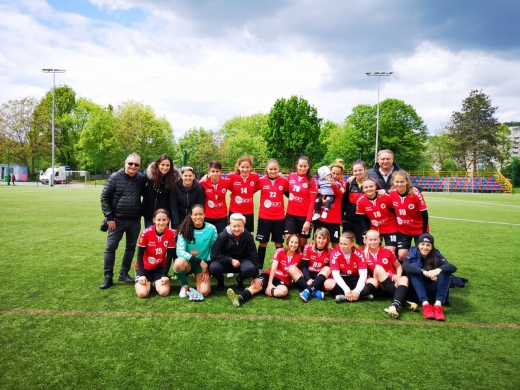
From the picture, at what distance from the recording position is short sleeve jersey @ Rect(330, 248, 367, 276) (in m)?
4.74

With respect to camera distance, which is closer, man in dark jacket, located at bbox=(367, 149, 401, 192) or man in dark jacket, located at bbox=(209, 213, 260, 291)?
man in dark jacket, located at bbox=(209, 213, 260, 291)

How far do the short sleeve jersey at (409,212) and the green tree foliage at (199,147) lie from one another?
40.9 metres

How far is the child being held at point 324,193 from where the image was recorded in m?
5.42

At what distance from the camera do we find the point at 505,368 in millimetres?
2945

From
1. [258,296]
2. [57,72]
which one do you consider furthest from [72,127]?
[258,296]

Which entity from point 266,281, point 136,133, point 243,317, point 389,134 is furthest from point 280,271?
point 136,133

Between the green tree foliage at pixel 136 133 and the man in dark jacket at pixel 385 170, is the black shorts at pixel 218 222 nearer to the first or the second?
the man in dark jacket at pixel 385 170

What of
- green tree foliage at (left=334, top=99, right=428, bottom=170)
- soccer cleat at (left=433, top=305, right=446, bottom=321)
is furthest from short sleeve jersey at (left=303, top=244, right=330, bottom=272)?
green tree foliage at (left=334, top=99, right=428, bottom=170)

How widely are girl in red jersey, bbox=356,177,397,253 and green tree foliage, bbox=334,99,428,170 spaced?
148ft

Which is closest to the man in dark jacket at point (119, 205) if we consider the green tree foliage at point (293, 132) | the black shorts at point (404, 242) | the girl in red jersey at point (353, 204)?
the girl in red jersey at point (353, 204)

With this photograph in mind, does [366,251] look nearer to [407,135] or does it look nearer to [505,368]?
[505,368]

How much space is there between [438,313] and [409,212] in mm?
1475

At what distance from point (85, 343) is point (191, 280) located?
2283 mm

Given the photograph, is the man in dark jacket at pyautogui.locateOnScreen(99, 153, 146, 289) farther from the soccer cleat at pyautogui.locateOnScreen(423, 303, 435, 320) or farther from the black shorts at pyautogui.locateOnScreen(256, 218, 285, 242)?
the soccer cleat at pyautogui.locateOnScreen(423, 303, 435, 320)
